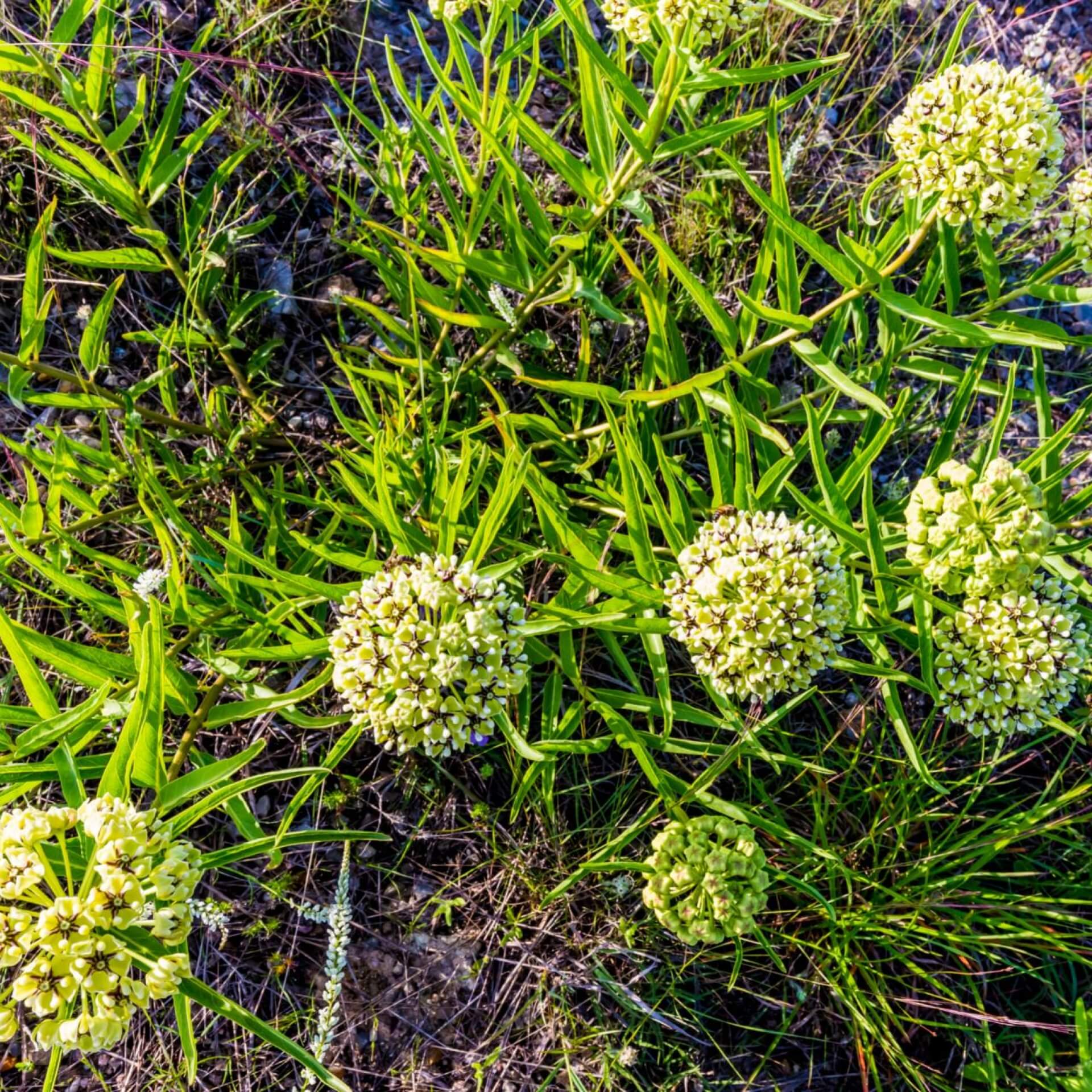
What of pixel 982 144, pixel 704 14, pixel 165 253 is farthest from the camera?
pixel 165 253

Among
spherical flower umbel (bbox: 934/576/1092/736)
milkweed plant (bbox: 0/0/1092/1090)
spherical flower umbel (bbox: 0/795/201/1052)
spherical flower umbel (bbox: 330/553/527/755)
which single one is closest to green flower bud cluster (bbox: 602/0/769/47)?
milkweed plant (bbox: 0/0/1092/1090)

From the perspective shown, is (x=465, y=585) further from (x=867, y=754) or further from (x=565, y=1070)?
(x=565, y=1070)

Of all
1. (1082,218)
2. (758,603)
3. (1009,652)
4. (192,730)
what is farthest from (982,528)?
(192,730)

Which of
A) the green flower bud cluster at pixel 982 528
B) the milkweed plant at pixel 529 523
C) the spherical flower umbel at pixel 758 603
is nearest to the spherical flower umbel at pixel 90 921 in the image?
the milkweed plant at pixel 529 523

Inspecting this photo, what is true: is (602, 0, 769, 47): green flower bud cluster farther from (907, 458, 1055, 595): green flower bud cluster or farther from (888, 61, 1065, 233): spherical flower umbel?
(907, 458, 1055, 595): green flower bud cluster

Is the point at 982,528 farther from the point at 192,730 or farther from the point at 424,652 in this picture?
the point at 192,730

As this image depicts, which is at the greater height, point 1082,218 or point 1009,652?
point 1082,218

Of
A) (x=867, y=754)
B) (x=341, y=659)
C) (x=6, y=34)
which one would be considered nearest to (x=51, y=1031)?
(x=341, y=659)
